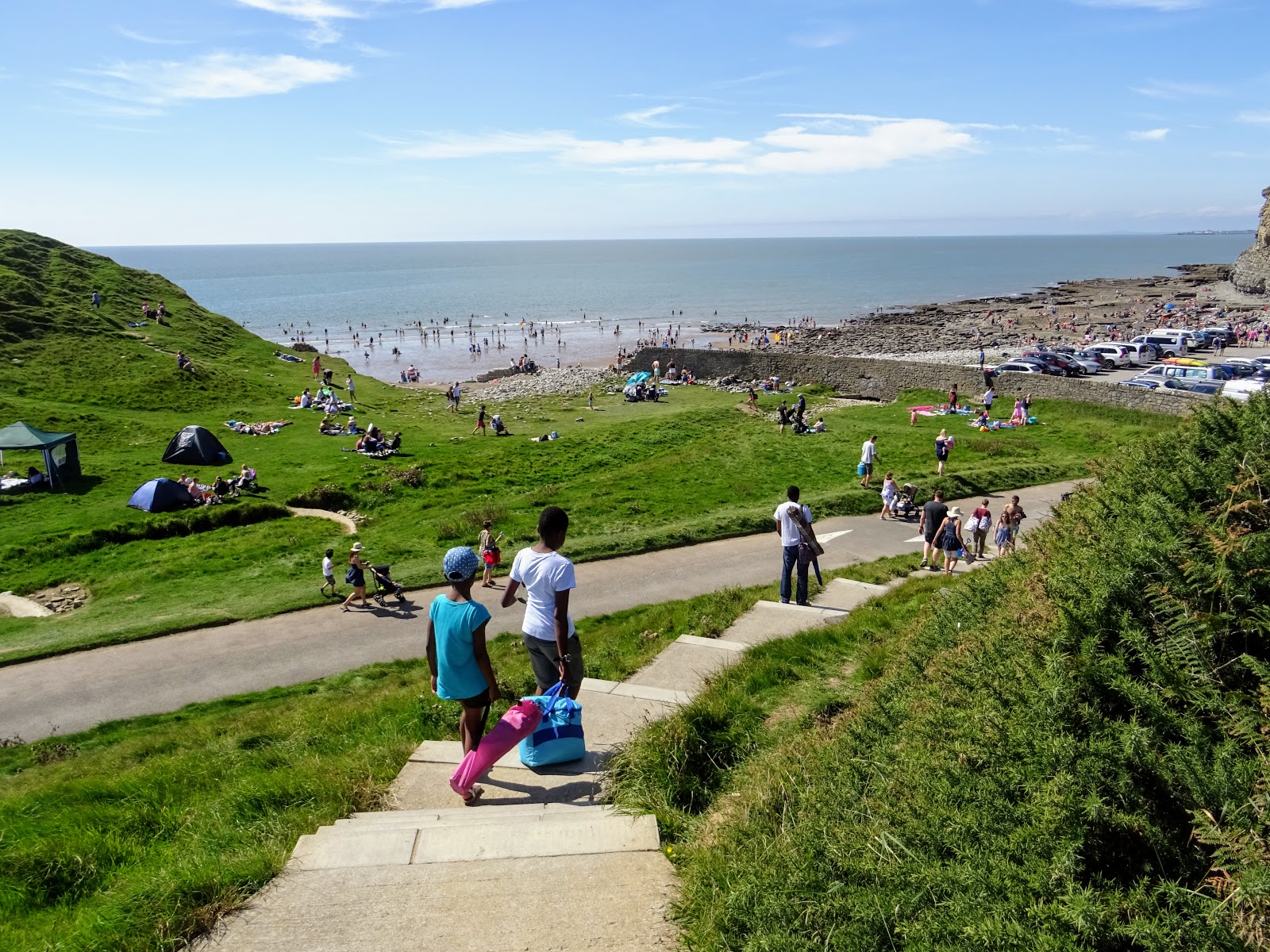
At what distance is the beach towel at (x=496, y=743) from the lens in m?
5.77

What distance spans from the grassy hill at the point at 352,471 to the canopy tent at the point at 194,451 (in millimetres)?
743

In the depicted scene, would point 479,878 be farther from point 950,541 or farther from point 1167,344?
point 1167,344

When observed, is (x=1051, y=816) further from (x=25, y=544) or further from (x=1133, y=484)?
(x=25, y=544)

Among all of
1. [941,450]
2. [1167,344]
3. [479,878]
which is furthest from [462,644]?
[1167,344]

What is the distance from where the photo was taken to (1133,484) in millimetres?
5840

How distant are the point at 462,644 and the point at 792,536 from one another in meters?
7.14

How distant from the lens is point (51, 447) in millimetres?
23344

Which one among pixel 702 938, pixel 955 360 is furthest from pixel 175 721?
pixel 955 360

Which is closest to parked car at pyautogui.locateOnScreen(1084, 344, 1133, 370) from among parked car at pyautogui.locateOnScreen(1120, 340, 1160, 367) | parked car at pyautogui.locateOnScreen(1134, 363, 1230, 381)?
parked car at pyautogui.locateOnScreen(1120, 340, 1160, 367)

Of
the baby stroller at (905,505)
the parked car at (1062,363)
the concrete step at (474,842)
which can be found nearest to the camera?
the concrete step at (474,842)

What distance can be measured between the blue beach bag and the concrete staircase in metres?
0.11

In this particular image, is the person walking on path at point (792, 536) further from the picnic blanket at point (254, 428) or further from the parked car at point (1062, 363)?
the parked car at point (1062, 363)

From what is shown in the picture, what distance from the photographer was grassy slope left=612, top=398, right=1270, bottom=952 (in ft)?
9.96

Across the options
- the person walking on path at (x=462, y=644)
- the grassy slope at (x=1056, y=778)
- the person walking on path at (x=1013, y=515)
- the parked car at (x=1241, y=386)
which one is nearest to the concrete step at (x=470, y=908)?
the grassy slope at (x=1056, y=778)
